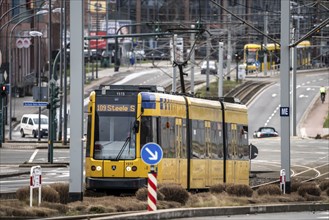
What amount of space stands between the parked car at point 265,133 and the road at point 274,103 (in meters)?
1.85

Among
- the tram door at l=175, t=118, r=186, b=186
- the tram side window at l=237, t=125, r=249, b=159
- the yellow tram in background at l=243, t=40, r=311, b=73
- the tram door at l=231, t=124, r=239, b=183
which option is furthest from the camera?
the yellow tram in background at l=243, t=40, r=311, b=73

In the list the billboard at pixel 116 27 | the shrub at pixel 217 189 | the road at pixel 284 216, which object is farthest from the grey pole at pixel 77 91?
the billboard at pixel 116 27

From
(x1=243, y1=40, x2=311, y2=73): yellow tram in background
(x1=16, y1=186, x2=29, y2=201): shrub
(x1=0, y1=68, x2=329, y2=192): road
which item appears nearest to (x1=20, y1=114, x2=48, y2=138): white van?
(x1=0, y1=68, x2=329, y2=192): road

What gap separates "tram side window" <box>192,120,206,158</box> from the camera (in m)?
36.4

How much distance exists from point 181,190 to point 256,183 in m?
15.1

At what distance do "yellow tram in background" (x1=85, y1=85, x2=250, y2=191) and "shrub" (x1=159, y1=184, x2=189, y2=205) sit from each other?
2077mm

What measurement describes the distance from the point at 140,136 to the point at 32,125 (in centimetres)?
5254

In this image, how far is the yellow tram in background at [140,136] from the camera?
1266 inches

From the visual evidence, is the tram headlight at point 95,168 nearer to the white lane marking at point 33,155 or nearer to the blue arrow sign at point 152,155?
the blue arrow sign at point 152,155

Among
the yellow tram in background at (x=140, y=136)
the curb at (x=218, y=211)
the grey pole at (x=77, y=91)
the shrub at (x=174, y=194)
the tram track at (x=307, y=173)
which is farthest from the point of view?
the tram track at (x=307, y=173)

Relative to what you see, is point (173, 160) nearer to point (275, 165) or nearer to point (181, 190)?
point (181, 190)

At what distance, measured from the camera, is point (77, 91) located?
2745 cm

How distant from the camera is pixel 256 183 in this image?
4488cm

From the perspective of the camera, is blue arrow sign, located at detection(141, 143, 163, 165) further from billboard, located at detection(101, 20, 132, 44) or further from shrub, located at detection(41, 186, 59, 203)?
billboard, located at detection(101, 20, 132, 44)
